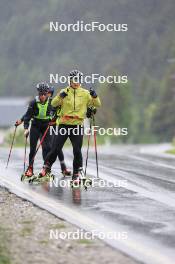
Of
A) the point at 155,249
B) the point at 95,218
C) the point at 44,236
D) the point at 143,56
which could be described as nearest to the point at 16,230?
the point at 44,236

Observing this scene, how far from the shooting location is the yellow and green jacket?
13352 mm

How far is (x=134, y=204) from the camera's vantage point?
11.1 meters

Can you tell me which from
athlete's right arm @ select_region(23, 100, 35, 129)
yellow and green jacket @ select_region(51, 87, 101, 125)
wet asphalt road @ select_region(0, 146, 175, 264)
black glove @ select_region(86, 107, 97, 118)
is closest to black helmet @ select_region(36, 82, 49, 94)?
athlete's right arm @ select_region(23, 100, 35, 129)

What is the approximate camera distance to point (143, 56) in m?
192

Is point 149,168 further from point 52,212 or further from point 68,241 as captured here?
point 68,241

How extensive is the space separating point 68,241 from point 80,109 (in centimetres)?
537

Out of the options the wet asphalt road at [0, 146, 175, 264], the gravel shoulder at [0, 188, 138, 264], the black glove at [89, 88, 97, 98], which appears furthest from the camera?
the black glove at [89, 88, 97, 98]

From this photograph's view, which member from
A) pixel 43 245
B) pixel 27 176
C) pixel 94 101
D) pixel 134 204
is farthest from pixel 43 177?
pixel 43 245

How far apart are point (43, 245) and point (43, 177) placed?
6.39m

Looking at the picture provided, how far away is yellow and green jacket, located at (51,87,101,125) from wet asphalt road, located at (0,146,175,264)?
1.22 meters

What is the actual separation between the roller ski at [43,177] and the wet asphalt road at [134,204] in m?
0.32

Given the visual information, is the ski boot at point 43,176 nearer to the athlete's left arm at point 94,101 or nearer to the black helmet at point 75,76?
the athlete's left arm at point 94,101

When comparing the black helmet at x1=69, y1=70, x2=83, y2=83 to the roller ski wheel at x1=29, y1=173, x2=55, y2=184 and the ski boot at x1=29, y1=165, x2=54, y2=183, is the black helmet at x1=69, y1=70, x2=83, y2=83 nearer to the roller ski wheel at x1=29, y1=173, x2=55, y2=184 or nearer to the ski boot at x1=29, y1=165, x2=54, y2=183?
the ski boot at x1=29, y1=165, x2=54, y2=183

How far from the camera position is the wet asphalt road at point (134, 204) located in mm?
8062
